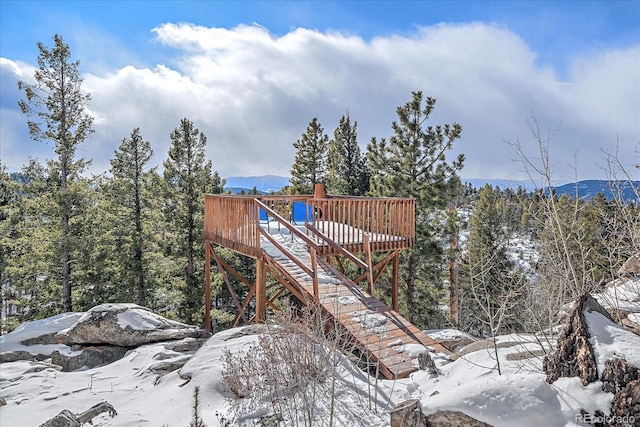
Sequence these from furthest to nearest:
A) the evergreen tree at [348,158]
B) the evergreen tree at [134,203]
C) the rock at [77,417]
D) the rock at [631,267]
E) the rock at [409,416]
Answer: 1. the evergreen tree at [348,158]
2. the evergreen tree at [134,203]
3. the rock at [631,267]
4. the rock at [77,417]
5. the rock at [409,416]

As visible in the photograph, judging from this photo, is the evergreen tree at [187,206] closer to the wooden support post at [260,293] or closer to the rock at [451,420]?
the wooden support post at [260,293]

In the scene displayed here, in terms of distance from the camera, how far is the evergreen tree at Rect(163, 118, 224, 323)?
53.9 ft

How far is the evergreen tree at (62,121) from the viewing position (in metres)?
14.2

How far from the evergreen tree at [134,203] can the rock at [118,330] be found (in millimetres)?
7945

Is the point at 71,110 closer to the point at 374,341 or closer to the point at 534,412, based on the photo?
the point at 374,341

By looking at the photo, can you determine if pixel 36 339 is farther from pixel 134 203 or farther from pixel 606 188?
pixel 606 188

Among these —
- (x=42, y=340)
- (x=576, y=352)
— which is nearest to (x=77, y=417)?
(x=576, y=352)

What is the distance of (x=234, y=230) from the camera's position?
8.96m

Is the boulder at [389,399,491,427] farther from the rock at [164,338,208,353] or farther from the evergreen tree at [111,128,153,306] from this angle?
the evergreen tree at [111,128,153,306]

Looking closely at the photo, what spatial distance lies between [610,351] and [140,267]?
1679 cm

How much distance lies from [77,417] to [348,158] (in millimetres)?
18411

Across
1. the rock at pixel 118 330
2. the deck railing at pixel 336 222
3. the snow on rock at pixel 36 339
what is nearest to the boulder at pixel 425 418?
the deck railing at pixel 336 222

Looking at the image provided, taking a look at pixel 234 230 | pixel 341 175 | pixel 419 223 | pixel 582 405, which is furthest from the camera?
pixel 341 175

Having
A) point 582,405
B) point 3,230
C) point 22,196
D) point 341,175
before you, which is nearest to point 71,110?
point 22,196
